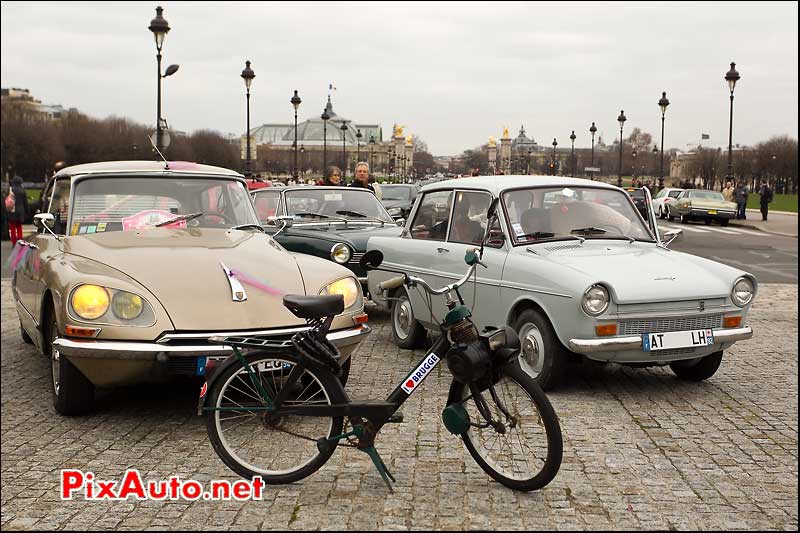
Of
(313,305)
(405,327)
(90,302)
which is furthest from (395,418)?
(405,327)

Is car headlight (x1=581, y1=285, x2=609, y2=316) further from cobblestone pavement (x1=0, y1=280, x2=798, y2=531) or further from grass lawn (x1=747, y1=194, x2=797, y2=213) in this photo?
grass lawn (x1=747, y1=194, x2=797, y2=213)

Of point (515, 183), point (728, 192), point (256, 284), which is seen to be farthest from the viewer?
point (728, 192)

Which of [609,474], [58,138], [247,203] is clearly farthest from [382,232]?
[58,138]

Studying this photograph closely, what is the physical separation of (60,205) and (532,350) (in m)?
3.89

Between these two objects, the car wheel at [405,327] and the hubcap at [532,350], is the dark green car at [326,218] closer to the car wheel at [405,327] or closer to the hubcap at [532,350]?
the car wheel at [405,327]

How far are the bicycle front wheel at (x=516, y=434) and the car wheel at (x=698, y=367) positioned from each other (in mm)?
3057

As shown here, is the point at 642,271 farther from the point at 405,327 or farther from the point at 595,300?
the point at 405,327

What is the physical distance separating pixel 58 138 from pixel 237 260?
10158cm

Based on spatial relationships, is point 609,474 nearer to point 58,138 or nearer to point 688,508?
point 688,508

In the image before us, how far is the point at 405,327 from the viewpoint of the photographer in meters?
8.81

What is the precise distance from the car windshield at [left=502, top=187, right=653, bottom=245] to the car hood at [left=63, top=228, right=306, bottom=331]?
7.03ft

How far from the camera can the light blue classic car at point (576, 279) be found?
21.0 feet

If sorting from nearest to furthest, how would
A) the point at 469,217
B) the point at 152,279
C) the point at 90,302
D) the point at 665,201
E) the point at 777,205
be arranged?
the point at 90,302
the point at 152,279
the point at 469,217
the point at 665,201
the point at 777,205

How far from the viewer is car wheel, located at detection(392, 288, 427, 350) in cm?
859
